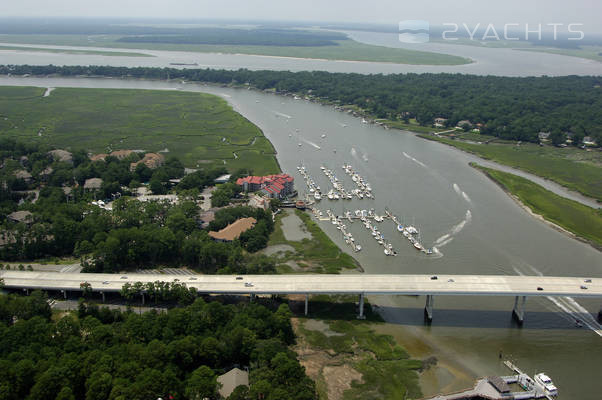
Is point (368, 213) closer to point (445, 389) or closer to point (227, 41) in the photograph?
point (445, 389)

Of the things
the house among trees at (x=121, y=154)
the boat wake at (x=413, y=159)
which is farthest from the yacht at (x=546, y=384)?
the house among trees at (x=121, y=154)


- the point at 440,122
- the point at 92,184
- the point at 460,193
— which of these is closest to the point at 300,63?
the point at 440,122

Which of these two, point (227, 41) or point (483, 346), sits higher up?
point (227, 41)

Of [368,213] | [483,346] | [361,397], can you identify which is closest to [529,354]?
[483,346]

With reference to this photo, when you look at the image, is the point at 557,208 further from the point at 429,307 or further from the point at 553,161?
the point at 429,307

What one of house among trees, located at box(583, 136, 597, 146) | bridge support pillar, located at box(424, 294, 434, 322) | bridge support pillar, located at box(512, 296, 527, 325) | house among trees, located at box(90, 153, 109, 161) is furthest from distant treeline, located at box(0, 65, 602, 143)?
bridge support pillar, located at box(424, 294, 434, 322)

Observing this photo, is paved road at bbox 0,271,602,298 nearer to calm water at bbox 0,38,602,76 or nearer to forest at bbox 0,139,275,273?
forest at bbox 0,139,275,273
